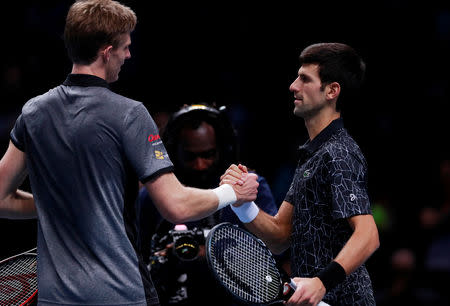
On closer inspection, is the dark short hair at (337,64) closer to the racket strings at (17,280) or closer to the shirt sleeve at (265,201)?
the shirt sleeve at (265,201)

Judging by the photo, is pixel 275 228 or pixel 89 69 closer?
pixel 89 69

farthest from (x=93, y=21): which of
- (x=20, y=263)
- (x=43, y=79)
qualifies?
(x=43, y=79)

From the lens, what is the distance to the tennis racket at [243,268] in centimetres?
228

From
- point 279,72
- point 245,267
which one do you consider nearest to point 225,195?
point 245,267

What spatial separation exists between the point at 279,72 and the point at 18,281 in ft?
14.3

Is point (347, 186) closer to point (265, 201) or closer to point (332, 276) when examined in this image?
point (332, 276)

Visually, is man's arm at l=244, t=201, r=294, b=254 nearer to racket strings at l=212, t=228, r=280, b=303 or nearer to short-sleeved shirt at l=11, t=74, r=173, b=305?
racket strings at l=212, t=228, r=280, b=303

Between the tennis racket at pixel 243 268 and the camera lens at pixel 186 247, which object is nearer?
the tennis racket at pixel 243 268

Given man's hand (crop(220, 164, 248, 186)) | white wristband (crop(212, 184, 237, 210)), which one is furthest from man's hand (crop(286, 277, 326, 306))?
man's hand (crop(220, 164, 248, 186))

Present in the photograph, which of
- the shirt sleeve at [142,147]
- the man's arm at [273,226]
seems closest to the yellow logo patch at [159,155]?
the shirt sleeve at [142,147]

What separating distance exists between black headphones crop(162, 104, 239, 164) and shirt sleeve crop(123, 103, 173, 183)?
4.70 feet

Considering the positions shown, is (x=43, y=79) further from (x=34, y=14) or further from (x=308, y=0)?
(x=308, y=0)

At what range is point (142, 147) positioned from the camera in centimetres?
211

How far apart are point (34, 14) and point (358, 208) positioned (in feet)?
15.8
